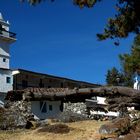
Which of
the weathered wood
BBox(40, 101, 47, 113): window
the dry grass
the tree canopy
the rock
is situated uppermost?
the tree canopy

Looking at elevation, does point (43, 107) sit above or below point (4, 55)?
below

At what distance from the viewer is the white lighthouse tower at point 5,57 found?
6581 cm

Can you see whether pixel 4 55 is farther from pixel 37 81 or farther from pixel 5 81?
pixel 5 81

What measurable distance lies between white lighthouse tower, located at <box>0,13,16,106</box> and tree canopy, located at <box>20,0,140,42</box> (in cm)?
4146

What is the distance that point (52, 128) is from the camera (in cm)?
2184

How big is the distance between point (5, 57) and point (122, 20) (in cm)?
5522

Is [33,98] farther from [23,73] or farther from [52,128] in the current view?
[23,73]

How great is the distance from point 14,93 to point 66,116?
520 inches

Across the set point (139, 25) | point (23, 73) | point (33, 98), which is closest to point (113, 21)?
point (139, 25)

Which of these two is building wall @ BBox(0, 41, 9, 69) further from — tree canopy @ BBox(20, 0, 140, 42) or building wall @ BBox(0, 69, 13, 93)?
tree canopy @ BBox(20, 0, 140, 42)

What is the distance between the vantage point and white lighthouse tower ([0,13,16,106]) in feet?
216

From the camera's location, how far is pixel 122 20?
2156cm

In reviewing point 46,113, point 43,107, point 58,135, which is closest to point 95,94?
point 58,135

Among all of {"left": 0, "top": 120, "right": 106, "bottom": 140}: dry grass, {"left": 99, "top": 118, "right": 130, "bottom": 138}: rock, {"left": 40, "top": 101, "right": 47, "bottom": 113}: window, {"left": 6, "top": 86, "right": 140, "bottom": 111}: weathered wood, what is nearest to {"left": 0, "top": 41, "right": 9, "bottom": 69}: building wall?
{"left": 40, "top": 101, "right": 47, "bottom": 113}: window
